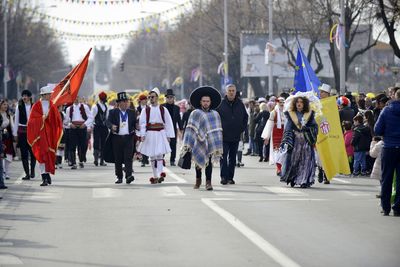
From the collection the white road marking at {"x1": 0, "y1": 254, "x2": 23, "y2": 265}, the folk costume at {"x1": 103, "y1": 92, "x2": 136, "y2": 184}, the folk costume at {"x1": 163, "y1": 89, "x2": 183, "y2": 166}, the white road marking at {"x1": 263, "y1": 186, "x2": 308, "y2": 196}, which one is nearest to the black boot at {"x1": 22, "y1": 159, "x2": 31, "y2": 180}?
the folk costume at {"x1": 103, "y1": 92, "x2": 136, "y2": 184}

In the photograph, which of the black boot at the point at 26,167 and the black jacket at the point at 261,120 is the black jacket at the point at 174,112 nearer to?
the black jacket at the point at 261,120

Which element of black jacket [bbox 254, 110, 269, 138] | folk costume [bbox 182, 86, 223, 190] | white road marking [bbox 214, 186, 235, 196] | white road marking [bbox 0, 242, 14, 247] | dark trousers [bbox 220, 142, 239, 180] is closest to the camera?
white road marking [bbox 0, 242, 14, 247]

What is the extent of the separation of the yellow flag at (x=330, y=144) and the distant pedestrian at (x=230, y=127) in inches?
59.2

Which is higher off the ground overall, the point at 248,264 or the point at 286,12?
the point at 286,12

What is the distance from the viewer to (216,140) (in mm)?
21672

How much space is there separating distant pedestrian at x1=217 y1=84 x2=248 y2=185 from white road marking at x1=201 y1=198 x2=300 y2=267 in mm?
4829

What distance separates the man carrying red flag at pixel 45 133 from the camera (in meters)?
23.5

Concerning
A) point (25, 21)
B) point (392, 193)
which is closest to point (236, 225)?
point (392, 193)

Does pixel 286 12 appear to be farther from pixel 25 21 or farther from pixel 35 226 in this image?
pixel 35 226

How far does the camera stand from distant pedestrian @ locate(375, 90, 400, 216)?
1686 cm

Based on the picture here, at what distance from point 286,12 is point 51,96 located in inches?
1821

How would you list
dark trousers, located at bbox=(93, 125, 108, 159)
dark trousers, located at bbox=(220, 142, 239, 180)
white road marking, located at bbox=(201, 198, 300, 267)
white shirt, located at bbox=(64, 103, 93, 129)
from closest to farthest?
white road marking, located at bbox=(201, 198, 300, 267)
dark trousers, located at bbox=(220, 142, 239, 180)
white shirt, located at bbox=(64, 103, 93, 129)
dark trousers, located at bbox=(93, 125, 108, 159)

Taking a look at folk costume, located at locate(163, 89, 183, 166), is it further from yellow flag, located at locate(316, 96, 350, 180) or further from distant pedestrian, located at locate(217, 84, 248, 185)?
distant pedestrian, located at locate(217, 84, 248, 185)

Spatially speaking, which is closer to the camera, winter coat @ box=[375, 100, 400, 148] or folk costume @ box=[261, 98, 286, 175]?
winter coat @ box=[375, 100, 400, 148]
